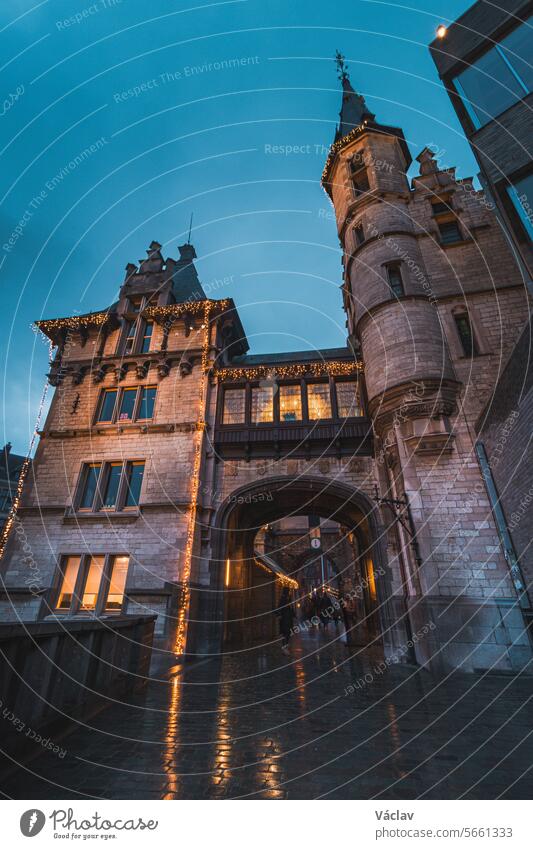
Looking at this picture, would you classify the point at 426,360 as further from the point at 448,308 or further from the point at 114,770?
the point at 114,770

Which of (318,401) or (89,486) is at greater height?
(318,401)

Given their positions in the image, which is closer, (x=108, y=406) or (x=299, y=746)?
(x=299, y=746)

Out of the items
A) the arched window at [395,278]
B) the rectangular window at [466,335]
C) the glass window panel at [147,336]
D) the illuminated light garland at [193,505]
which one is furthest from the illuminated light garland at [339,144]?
the glass window panel at [147,336]

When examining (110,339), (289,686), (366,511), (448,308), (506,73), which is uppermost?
(110,339)

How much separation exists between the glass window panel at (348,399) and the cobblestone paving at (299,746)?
9091mm

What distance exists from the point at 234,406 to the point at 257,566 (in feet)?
28.1

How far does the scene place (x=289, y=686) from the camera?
694 centimetres

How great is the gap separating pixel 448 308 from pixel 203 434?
33.2 ft

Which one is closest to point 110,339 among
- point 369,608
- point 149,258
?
point 149,258

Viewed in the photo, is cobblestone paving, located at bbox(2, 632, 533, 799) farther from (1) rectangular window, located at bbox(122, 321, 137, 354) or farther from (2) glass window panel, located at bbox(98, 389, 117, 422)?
(1) rectangular window, located at bbox(122, 321, 137, 354)

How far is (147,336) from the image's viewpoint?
17172 mm

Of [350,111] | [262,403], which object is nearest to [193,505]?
[262,403]

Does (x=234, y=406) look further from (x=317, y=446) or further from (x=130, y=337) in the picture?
(x=130, y=337)

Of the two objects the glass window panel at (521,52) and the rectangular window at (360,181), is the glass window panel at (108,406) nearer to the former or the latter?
the rectangular window at (360,181)
